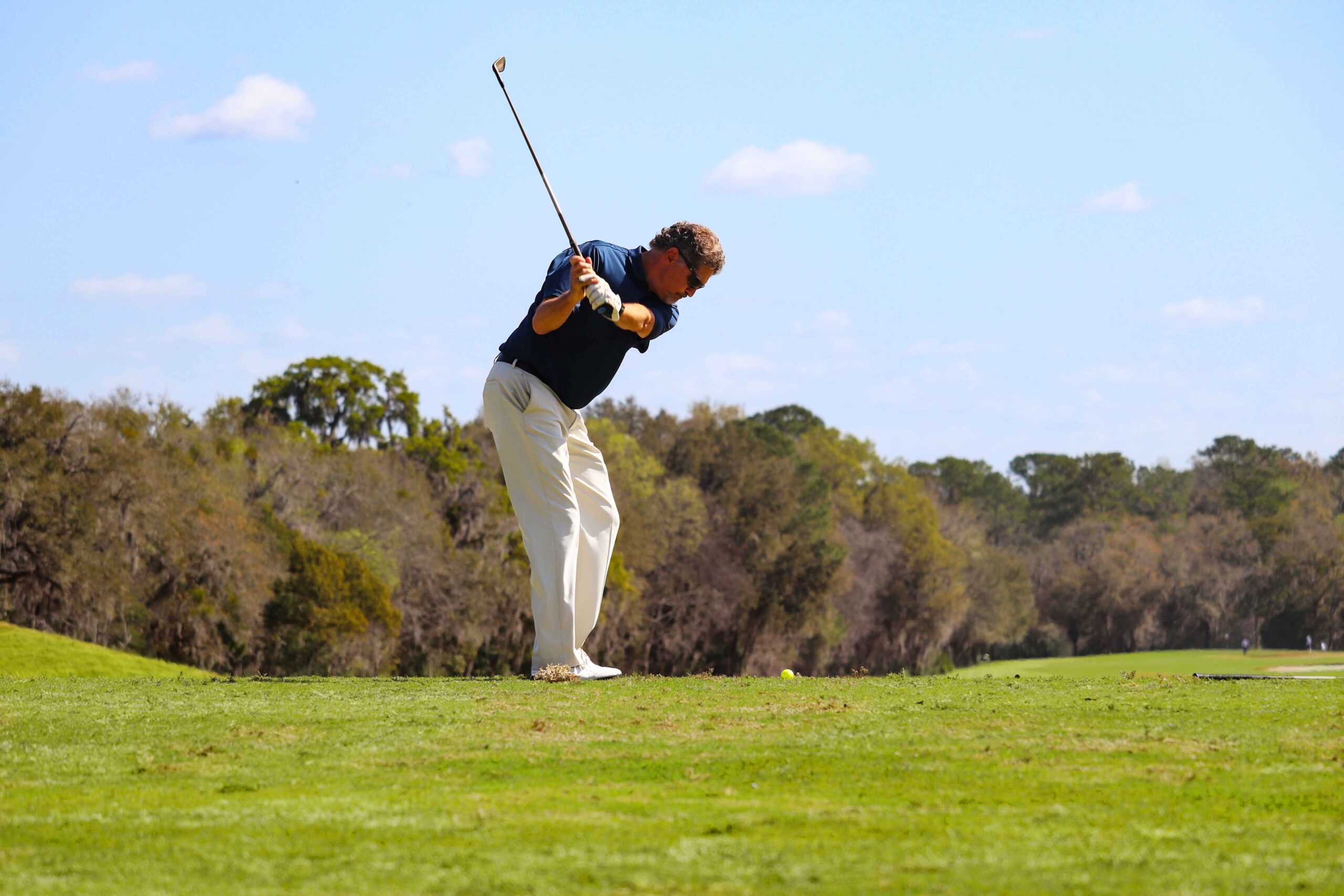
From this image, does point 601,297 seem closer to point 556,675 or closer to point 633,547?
point 556,675

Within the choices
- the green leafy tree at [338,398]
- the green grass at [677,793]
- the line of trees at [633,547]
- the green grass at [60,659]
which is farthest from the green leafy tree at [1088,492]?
the green grass at [677,793]

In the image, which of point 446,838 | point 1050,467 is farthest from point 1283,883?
point 1050,467

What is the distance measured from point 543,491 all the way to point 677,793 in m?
4.00

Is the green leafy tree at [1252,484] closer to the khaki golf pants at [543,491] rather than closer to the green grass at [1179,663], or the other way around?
the green grass at [1179,663]

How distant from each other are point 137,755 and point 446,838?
2314mm

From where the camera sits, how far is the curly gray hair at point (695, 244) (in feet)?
28.8

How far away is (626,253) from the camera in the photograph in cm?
899

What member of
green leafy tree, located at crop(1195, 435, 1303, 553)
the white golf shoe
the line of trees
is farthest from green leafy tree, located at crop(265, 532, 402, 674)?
green leafy tree, located at crop(1195, 435, 1303, 553)

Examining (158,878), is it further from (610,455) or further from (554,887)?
(610,455)

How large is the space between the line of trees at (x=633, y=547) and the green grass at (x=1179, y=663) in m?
6.44

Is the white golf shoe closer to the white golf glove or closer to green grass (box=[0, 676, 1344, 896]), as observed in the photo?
green grass (box=[0, 676, 1344, 896])

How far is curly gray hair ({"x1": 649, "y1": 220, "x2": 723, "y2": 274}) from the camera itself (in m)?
8.77

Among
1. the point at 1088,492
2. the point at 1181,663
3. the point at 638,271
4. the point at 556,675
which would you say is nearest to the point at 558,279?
the point at 638,271

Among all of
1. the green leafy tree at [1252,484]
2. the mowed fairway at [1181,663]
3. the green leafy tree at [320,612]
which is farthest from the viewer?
the green leafy tree at [1252,484]
